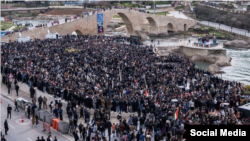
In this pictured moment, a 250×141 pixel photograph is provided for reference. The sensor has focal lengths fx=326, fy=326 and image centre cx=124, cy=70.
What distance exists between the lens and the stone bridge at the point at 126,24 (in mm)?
48500

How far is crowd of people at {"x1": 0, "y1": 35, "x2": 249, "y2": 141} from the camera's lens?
19.7 meters

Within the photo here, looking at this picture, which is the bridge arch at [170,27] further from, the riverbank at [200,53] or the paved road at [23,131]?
the paved road at [23,131]

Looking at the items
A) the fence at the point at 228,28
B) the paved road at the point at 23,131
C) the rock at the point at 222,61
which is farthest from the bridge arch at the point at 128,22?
the paved road at the point at 23,131

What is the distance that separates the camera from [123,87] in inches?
1073

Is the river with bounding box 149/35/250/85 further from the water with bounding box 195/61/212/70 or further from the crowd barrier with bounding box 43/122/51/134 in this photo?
the crowd barrier with bounding box 43/122/51/134

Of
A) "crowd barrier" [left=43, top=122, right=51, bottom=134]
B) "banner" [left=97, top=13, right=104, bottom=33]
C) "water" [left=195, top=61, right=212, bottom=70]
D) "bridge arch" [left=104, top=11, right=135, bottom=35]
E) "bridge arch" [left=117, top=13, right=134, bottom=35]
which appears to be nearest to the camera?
"crowd barrier" [left=43, top=122, right=51, bottom=134]

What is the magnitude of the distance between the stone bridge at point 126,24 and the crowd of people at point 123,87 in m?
7.10

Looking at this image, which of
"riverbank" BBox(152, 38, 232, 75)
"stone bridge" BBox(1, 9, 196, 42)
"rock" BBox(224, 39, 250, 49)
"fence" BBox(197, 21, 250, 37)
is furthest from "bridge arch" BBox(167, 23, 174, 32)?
"riverbank" BBox(152, 38, 232, 75)

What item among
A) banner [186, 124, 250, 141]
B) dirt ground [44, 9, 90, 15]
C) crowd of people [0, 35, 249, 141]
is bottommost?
crowd of people [0, 35, 249, 141]

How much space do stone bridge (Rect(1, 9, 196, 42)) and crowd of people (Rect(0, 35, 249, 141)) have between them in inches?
280

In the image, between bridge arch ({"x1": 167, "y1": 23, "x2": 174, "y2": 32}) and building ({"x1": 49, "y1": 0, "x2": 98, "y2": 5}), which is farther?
building ({"x1": 49, "y1": 0, "x2": 98, "y2": 5})

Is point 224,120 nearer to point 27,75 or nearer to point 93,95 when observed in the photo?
point 93,95

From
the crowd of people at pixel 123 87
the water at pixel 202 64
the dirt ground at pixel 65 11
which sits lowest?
the water at pixel 202 64

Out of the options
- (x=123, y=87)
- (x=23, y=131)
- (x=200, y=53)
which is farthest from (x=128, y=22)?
(x=23, y=131)
